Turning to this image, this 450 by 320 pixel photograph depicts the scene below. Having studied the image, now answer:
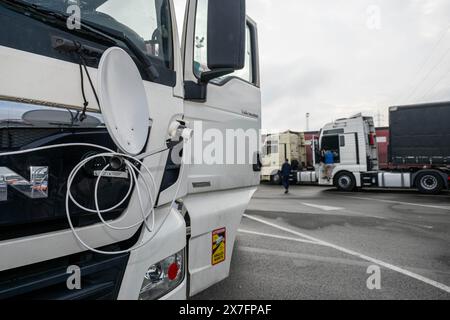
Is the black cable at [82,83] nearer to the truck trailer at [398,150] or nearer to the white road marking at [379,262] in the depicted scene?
the white road marking at [379,262]

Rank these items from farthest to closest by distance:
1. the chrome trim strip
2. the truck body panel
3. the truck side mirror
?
the truck body panel → the truck side mirror → the chrome trim strip

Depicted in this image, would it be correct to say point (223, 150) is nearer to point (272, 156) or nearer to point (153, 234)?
point (153, 234)

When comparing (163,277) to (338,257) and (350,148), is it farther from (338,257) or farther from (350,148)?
(350,148)

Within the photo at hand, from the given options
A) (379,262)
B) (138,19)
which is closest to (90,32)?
(138,19)

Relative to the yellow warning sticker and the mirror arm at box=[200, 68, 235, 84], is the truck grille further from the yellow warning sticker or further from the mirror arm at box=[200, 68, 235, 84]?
the mirror arm at box=[200, 68, 235, 84]

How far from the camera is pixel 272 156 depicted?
1761cm

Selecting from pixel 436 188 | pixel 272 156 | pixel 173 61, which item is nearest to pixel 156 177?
pixel 173 61

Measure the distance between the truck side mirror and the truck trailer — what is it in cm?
1228

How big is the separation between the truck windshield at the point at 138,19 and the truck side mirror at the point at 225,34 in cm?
31

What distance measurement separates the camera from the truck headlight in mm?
1407

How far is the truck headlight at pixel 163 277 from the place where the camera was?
1407 millimetres

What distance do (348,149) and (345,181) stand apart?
1.47 metres

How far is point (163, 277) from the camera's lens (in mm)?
1486

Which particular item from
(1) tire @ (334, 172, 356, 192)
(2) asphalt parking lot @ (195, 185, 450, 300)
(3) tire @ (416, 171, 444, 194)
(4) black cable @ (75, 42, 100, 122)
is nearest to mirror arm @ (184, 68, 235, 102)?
(4) black cable @ (75, 42, 100, 122)
